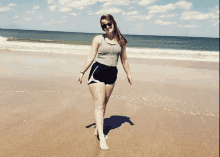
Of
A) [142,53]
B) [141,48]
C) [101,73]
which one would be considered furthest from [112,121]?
[141,48]

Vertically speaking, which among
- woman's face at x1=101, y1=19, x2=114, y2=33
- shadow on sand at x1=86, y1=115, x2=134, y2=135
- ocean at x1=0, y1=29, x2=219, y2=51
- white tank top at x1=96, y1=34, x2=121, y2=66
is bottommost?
ocean at x1=0, y1=29, x2=219, y2=51

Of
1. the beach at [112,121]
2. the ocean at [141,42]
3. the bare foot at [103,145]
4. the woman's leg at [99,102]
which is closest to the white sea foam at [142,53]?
the beach at [112,121]

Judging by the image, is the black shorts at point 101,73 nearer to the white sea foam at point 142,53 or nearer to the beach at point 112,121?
the beach at point 112,121

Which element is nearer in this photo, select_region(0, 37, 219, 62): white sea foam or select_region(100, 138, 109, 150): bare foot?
select_region(100, 138, 109, 150): bare foot

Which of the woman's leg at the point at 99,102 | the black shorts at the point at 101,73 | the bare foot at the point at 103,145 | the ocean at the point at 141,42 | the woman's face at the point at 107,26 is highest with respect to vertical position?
the woman's face at the point at 107,26

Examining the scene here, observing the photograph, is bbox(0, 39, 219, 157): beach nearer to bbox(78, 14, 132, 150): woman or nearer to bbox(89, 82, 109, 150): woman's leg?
bbox(89, 82, 109, 150): woman's leg

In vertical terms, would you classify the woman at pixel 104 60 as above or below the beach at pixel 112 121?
above

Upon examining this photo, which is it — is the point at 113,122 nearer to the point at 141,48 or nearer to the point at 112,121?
the point at 112,121

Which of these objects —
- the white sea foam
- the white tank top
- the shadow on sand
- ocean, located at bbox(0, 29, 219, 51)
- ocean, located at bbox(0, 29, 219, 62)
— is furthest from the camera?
ocean, located at bbox(0, 29, 219, 51)

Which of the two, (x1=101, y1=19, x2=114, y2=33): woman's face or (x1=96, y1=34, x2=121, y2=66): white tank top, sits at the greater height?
(x1=101, y1=19, x2=114, y2=33): woman's face

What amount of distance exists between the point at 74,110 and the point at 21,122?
1188 millimetres

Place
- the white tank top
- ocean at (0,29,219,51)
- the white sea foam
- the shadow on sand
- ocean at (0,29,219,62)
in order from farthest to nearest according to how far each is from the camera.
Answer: ocean at (0,29,219,51) → ocean at (0,29,219,62) → the white sea foam → the shadow on sand → the white tank top

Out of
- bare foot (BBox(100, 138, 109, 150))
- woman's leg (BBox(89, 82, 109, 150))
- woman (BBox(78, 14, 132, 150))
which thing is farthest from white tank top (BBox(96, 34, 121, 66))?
bare foot (BBox(100, 138, 109, 150))

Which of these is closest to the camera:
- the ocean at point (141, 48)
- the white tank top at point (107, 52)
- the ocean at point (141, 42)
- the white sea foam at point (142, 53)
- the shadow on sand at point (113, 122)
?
the white tank top at point (107, 52)
